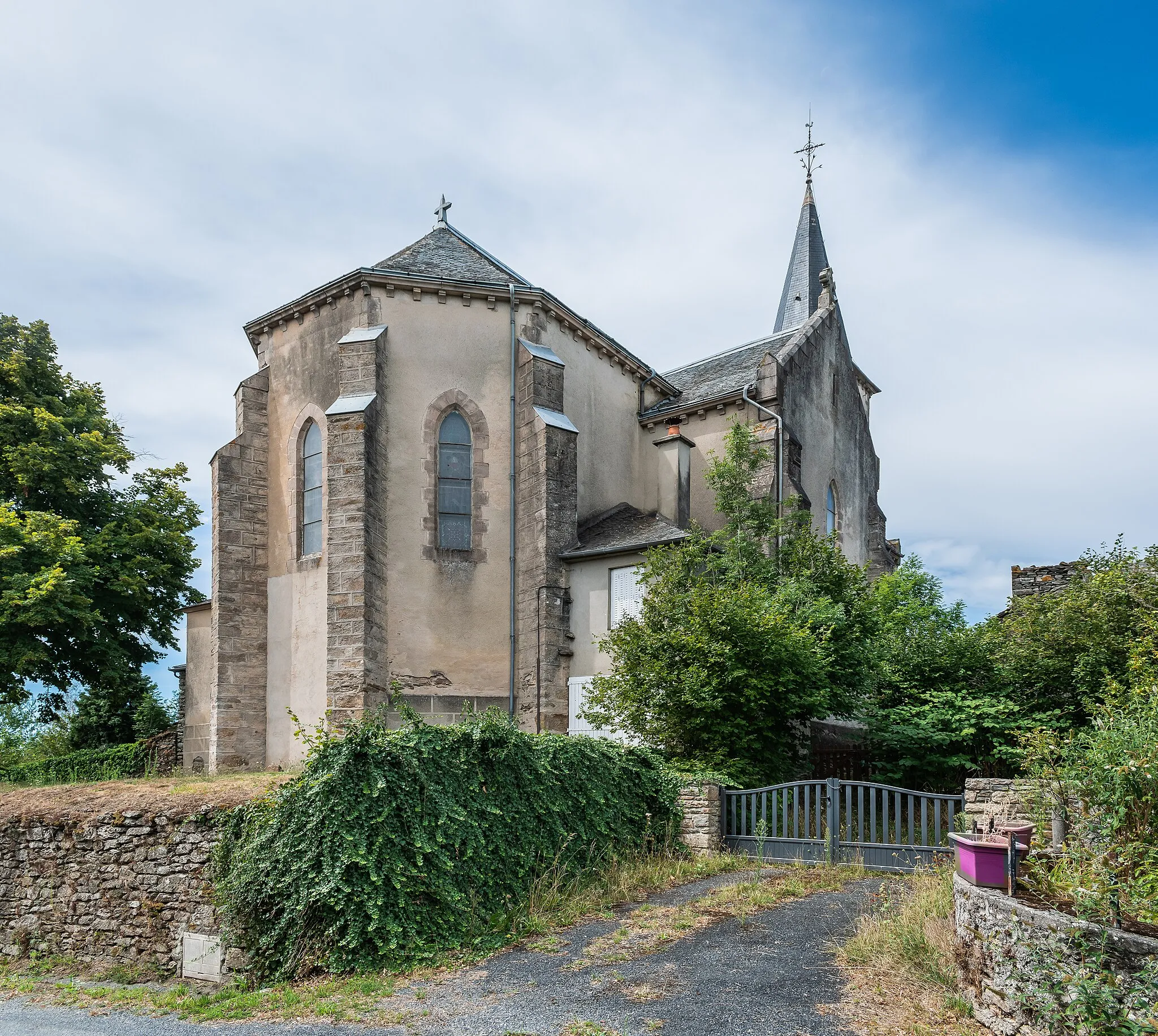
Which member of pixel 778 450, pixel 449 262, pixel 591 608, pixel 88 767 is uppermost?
pixel 449 262

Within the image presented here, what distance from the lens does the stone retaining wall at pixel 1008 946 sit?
586cm

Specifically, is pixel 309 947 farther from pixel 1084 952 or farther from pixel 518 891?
pixel 1084 952

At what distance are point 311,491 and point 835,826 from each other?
13.0 metres

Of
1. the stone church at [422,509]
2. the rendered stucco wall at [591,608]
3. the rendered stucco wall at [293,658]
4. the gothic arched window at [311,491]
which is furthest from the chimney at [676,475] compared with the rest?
the rendered stucco wall at [293,658]

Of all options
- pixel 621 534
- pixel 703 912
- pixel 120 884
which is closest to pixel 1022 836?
pixel 703 912

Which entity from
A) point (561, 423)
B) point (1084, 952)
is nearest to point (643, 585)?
point (561, 423)

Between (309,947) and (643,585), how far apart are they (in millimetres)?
10152

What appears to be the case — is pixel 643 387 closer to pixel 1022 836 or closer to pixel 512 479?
pixel 512 479

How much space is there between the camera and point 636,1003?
25.6 ft

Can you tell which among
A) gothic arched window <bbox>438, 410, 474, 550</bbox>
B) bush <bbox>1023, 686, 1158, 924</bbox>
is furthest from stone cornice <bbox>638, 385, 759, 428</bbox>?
bush <bbox>1023, 686, 1158, 924</bbox>

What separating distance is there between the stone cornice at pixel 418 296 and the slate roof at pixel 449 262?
0.15 meters

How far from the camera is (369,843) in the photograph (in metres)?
9.54

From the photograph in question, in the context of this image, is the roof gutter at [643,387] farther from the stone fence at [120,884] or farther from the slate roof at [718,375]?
the stone fence at [120,884]

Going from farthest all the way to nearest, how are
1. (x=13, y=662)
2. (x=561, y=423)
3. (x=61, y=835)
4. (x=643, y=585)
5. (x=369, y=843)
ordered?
1. (x=13, y=662)
2. (x=561, y=423)
3. (x=643, y=585)
4. (x=61, y=835)
5. (x=369, y=843)
